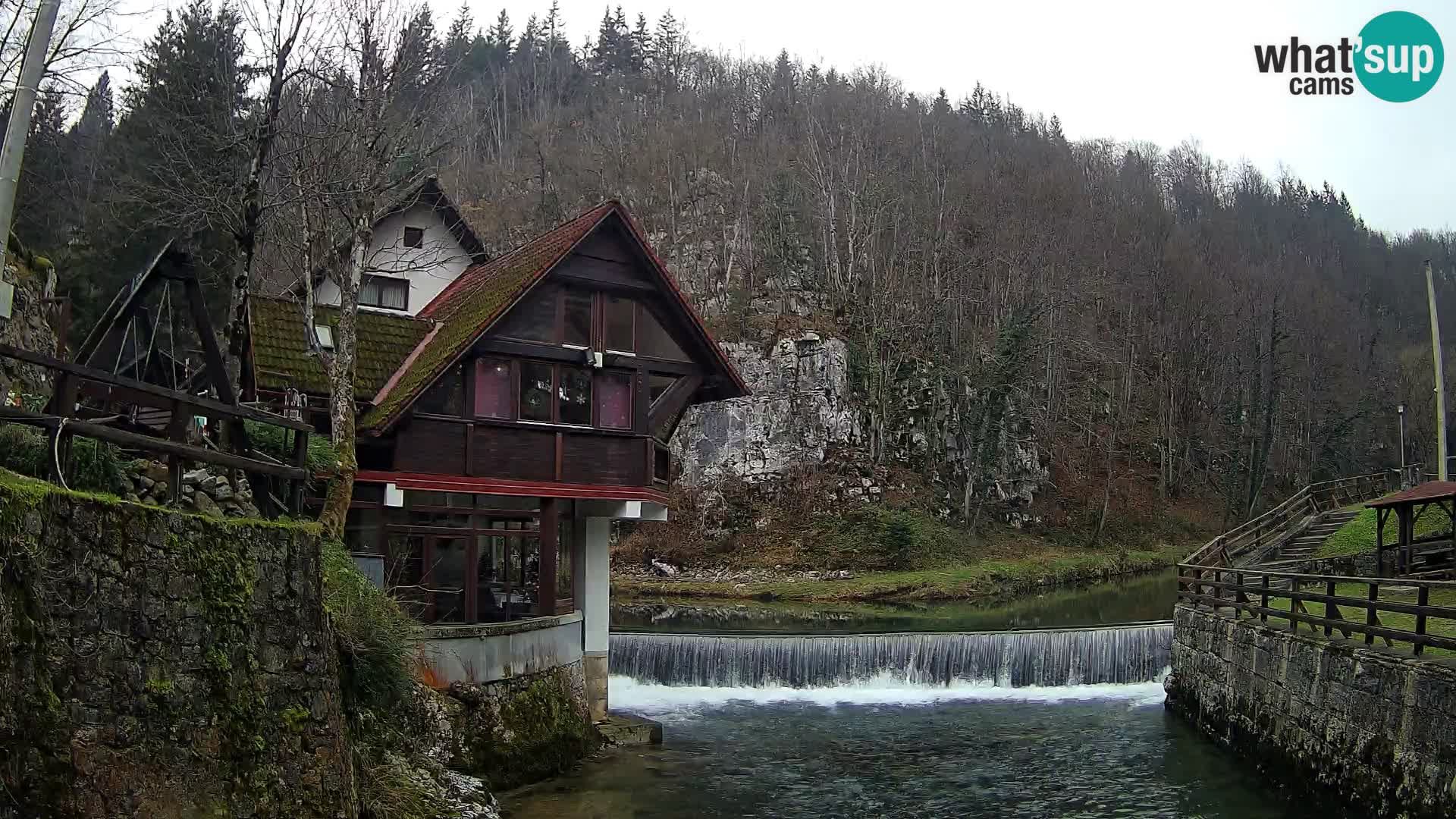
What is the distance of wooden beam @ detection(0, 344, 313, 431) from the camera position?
25.6 feet

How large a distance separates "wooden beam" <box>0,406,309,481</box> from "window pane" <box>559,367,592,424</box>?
325 inches

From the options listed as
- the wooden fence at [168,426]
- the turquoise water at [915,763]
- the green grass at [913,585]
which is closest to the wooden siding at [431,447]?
the wooden fence at [168,426]

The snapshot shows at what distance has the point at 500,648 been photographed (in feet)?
55.1

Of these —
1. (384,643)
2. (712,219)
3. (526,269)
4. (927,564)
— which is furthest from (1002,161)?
(384,643)

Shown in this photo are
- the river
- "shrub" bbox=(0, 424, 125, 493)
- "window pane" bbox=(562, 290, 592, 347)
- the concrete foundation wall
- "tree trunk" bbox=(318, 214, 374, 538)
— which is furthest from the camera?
"window pane" bbox=(562, 290, 592, 347)

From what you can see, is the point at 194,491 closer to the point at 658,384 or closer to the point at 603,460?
the point at 603,460

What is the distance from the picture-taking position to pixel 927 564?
140 ft

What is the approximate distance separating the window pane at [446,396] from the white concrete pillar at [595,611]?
3492 mm

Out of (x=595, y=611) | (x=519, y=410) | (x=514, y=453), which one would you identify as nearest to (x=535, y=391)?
(x=519, y=410)

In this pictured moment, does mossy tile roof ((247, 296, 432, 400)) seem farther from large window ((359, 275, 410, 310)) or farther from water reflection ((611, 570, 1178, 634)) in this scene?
water reflection ((611, 570, 1178, 634))

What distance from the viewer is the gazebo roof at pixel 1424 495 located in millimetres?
22688

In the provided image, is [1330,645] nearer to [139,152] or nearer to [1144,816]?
[1144,816]

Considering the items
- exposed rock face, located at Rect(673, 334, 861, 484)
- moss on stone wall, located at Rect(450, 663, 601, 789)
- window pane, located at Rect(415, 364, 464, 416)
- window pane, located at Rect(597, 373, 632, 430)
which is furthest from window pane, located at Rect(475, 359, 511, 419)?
exposed rock face, located at Rect(673, 334, 861, 484)

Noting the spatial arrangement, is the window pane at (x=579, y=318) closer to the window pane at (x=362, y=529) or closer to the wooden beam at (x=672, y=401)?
the wooden beam at (x=672, y=401)
